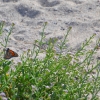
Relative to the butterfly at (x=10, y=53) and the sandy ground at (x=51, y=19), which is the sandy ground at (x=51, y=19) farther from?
the butterfly at (x=10, y=53)

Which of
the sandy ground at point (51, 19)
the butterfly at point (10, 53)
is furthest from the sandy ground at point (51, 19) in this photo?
the butterfly at point (10, 53)

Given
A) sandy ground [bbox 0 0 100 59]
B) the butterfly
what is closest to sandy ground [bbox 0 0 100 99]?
sandy ground [bbox 0 0 100 59]

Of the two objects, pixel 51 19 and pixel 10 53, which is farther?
pixel 51 19

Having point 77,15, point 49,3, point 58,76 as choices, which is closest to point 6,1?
point 49,3

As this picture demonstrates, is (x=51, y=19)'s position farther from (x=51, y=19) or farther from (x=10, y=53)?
(x=10, y=53)

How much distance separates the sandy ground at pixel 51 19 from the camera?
3.25 metres

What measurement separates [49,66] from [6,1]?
6.78 ft

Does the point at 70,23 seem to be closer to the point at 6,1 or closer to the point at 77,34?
the point at 77,34

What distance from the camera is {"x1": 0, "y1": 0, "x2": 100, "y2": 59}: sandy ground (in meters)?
3.25

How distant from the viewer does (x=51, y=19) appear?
11.9 ft

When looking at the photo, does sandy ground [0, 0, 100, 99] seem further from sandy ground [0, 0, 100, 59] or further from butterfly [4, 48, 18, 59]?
butterfly [4, 48, 18, 59]

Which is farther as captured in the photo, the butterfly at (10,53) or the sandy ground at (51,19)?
the sandy ground at (51,19)

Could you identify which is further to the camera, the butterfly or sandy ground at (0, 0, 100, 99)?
sandy ground at (0, 0, 100, 99)

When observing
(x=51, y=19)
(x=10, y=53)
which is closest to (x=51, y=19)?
(x=51, y=19)
